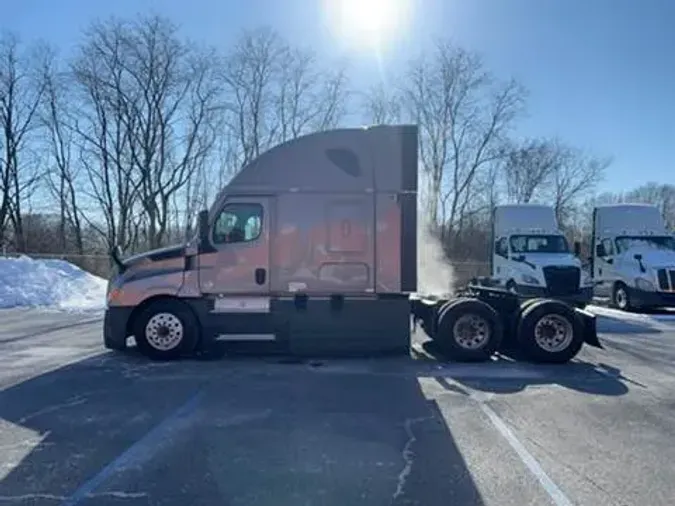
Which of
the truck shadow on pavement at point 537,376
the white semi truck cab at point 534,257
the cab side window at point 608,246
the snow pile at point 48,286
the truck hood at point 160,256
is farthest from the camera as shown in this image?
the cab side window at point 608,246

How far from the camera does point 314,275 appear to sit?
10859 mm

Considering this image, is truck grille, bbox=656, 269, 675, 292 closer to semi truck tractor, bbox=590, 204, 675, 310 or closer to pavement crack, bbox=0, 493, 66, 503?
semi truck tractor, bbox=590, 204, 675, 310

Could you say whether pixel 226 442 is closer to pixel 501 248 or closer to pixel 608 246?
pixel 501 248

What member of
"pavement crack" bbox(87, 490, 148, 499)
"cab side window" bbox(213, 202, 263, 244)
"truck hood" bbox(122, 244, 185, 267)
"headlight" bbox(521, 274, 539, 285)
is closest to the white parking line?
"pavement crack" bbox(87, 490, 148, 499)

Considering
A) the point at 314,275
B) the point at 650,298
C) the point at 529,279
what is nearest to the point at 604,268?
the point at 650,298

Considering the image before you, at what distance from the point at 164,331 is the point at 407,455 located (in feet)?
20.1

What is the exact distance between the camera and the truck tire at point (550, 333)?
35.4ft

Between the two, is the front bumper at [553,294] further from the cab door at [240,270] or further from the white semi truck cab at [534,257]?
the cab door at [240,270]

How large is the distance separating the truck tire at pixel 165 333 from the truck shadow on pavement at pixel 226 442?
1.42m

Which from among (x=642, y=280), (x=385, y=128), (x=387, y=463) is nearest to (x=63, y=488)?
(x=387, y=463)

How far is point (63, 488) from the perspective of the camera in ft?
15.8

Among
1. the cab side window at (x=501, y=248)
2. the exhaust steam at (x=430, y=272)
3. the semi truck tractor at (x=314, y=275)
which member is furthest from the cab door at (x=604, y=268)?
the semi truck tractor at (x=314, y=275)

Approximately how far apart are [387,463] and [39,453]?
2.88 metres

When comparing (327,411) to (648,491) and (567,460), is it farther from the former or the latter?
(648,491)
